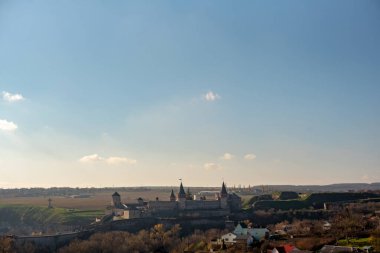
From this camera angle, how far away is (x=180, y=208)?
7762cm

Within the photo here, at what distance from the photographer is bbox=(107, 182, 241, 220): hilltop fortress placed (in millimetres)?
75000

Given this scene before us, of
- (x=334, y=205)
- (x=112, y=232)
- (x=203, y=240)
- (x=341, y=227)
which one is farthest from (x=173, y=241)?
(x=334, y=205)

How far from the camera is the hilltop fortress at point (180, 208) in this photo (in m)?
75.0

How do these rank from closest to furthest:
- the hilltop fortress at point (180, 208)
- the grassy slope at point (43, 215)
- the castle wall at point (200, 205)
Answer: the hilltop fortress at point (180, 208) → the castle wall at point (200, 205) → the grassy slope at point (43, 215)

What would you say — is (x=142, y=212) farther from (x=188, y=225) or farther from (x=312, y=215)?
(x=312, y=215)

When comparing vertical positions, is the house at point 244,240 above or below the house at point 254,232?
below

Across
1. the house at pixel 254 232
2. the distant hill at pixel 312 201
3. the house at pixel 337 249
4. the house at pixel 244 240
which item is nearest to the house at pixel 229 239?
the house at pixel 244 240

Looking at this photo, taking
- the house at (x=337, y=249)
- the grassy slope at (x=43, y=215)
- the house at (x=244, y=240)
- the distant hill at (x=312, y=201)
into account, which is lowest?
the house at (x=244, y=240)

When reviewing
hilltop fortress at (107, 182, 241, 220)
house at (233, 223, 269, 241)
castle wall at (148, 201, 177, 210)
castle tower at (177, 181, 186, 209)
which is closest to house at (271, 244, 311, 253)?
house at (233, 223, 269, 241)

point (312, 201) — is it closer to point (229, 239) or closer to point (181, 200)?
point (181, 200)

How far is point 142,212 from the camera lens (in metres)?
74.8

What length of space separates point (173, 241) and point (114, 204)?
26.9 metres

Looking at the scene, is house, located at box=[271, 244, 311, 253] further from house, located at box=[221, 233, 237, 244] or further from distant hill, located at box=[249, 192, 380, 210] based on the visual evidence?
distant hill, located at box=[249, 192, 380, 210]

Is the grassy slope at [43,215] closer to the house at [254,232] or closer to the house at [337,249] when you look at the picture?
the house at [254,232]
